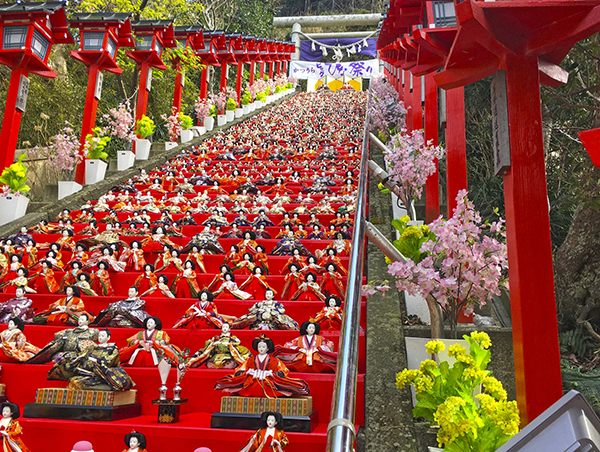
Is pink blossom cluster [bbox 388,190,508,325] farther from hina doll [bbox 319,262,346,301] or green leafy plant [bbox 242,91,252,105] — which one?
green leafy plant [bbox 242,91,252,105]

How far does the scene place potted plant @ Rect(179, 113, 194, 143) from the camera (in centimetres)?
1336

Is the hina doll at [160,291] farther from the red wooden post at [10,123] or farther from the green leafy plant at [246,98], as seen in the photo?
the green leafy plant at [246,98]

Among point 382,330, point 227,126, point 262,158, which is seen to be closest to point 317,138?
point 262,158

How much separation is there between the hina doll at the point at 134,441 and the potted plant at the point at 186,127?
11442 mm

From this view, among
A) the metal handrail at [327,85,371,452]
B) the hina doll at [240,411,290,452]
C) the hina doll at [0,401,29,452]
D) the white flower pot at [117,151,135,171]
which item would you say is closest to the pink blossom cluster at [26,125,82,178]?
the white flower pot at [117,151,135,171]

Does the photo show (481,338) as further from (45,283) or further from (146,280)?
(45,283)

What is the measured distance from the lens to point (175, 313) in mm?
4480

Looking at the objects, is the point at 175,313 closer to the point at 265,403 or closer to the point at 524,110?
the point at 265,403

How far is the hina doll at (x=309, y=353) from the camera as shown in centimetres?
332

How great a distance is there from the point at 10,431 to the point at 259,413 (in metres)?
1.34

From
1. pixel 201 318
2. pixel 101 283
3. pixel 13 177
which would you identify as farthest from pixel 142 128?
pixel 201 318

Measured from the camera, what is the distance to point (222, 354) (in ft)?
11.4

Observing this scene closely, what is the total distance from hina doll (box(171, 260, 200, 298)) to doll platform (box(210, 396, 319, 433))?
79.0 inches

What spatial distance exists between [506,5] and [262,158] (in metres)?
10.3
